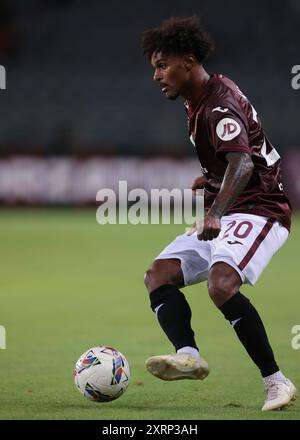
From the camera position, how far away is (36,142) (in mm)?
27562

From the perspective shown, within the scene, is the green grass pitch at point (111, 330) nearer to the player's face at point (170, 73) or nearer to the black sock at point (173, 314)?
the black sock at point (173, 314)

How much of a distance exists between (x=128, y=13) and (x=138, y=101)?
7.14 metres

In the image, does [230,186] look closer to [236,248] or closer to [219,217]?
[219,217]

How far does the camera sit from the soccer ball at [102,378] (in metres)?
5.77

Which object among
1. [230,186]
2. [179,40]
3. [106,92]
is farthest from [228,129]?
[106,92]

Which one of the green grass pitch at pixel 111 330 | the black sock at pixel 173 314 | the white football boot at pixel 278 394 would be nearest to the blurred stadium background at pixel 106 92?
the green grass pitch at pixel 111 330

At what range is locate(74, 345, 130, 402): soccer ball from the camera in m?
5.77

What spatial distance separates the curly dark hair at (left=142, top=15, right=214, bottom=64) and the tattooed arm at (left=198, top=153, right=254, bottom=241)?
0.80 m

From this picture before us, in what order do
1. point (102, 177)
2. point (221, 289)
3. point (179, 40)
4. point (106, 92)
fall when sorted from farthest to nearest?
point (106, 92), point (102, 177), point (179, 40), point (221, 289)

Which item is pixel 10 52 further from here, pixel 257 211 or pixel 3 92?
pixel 257 211

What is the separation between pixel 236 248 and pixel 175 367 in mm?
827

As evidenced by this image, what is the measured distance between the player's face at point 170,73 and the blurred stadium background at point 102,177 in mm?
2028

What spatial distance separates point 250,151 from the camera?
19.0 ft
